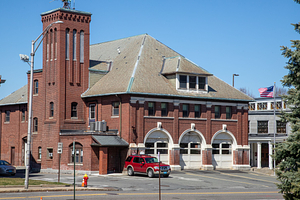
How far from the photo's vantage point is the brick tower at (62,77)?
1875 inches

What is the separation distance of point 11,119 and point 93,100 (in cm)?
1644

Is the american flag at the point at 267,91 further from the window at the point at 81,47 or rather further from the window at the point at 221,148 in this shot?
the window at the point at 81,47

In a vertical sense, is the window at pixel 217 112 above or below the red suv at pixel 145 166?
above

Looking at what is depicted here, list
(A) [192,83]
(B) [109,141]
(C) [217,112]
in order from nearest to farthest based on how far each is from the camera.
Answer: (B) [109,141], (A) [192,83], (C) [217,112]

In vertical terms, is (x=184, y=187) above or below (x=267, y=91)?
below

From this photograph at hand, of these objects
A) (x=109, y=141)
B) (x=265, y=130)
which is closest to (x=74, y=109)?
(x=109, y=141)

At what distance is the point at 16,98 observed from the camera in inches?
A: 2341

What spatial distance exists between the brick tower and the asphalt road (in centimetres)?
928

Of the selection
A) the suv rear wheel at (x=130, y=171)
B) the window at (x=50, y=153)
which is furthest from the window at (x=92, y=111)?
the suv rear wheel at (x=130, y=171)

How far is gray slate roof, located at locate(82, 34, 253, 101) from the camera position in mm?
46312

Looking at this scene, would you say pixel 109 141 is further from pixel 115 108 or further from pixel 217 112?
pixel 217 112

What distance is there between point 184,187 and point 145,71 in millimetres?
17817

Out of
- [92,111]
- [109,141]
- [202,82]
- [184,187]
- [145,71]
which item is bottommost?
[184,187]

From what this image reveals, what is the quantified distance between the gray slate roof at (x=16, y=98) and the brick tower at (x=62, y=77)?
27.7 feet
